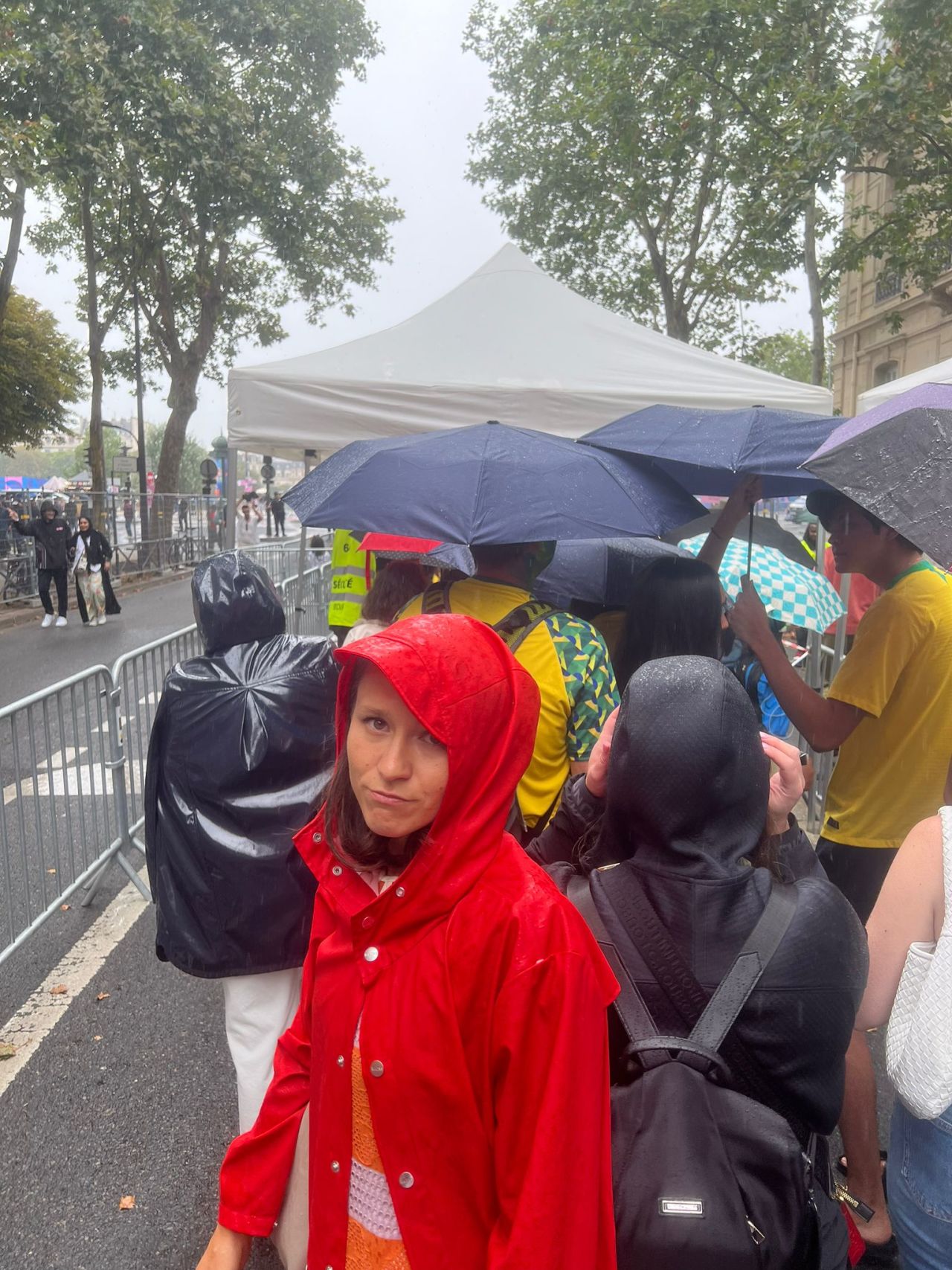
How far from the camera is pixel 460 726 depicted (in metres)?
1.33

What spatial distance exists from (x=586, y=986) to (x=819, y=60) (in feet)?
42.5

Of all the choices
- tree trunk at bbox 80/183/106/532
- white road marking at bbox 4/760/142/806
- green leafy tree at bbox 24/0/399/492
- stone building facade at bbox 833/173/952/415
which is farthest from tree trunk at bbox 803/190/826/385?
tree trunk at bbox 80/183/106/532

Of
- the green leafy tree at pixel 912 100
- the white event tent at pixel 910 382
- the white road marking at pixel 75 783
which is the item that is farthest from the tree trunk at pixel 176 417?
the white event tent at pixel 910 382

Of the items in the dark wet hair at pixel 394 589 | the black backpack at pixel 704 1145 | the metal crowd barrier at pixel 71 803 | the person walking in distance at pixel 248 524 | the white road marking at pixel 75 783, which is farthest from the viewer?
the person walking in distance at pixel 248 524

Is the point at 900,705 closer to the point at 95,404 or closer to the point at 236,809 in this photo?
the point at 236,809

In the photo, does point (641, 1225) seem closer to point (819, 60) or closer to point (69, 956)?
point (69, 956)

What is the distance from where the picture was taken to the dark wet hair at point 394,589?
3.58 meters

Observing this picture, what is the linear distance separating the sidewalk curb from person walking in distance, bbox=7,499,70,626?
0.75m

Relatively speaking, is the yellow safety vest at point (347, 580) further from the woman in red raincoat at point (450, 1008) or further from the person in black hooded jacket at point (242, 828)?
the woman in red raincoat at point (450, 1008)

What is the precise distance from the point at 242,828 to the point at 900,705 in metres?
1.82

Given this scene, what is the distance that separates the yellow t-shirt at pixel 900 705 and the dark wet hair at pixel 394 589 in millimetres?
1611

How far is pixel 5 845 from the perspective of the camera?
3773 millimetres

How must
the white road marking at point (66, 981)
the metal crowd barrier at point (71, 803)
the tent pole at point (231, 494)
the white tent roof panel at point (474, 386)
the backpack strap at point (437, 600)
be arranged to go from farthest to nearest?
1. the tent pole at point (231, 494)
2. the white tent roof panel at point (474, 386)
3. the metal crowd barrier at point (71, 803)
4. the white road marking at point (66, 981)
5. the backpack strap at point (437, 600)

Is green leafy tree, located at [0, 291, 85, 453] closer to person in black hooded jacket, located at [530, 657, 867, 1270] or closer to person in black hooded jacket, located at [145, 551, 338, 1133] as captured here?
person in black hooded jacket, located at [145, 551, 338, 1133]
